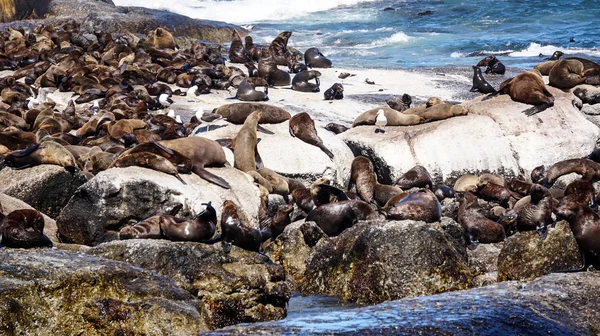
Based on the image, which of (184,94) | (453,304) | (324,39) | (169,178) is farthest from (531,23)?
(453,304)

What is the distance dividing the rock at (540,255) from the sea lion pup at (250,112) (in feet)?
19.1

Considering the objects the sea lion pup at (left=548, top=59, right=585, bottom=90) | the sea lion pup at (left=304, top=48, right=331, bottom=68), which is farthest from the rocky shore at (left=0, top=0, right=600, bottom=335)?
the sea lion pup at (left=304, top=48, right=331, bottom=68)

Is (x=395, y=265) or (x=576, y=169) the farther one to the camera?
(x=576, y=169)

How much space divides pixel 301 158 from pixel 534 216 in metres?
4.31

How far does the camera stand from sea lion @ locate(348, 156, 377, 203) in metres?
11.3

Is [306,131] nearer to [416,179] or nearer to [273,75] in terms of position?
[416,179]

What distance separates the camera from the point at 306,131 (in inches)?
485

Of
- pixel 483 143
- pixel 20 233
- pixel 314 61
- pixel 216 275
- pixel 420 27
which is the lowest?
pixel 420 27

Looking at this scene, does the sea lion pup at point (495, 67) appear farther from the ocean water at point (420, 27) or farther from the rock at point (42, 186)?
the rock at point (42, 186)

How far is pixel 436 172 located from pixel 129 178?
513cm

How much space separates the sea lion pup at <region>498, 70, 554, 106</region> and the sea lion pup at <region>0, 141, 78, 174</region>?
24.2 feet

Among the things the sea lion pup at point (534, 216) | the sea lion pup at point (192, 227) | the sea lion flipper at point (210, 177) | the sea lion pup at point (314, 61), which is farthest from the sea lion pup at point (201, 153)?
the sea lion pup at point (314, 61)

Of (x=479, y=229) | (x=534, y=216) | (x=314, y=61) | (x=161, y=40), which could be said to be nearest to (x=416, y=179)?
(x=479, y=229)

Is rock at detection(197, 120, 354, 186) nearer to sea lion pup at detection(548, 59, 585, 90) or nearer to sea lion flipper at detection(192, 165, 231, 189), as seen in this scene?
sea lion flipper at detection(192, 165, 231, 189)
